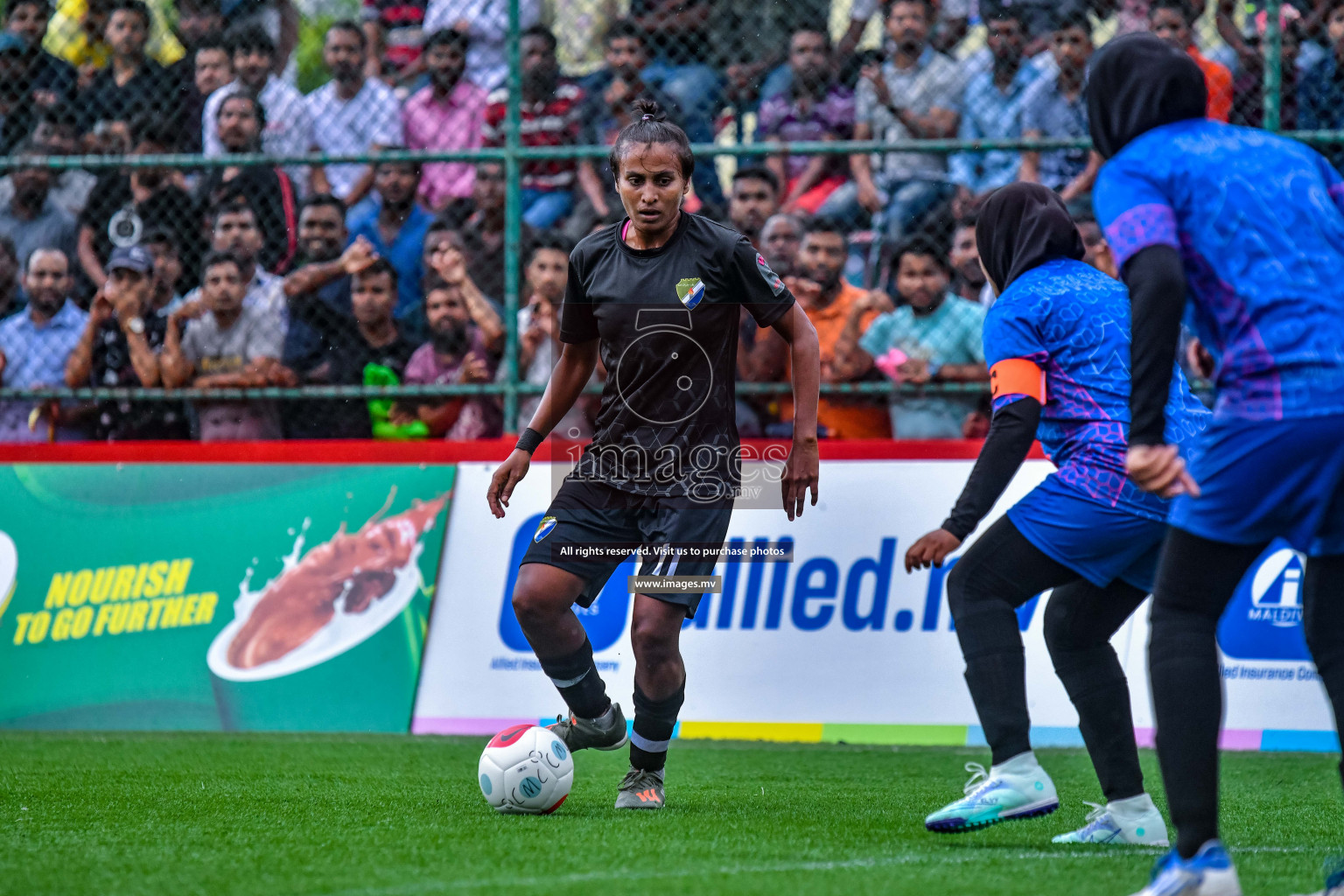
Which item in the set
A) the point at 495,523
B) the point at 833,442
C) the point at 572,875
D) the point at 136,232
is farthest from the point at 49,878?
the point at 136,232

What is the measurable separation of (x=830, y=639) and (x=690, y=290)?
2.69 m

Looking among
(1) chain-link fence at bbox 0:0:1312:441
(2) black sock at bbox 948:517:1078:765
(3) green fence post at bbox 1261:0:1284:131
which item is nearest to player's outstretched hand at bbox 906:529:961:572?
(2) black sock at bbox 948:517:1078:765

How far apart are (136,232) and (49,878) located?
18.7 ft

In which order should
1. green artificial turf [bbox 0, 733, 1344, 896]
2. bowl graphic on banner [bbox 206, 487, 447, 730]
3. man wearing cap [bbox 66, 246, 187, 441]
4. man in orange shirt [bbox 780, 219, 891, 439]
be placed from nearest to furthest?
1. green artificial turf [bbox 0, 733, 1344, 896]
2. bowl graphic on banner [bbox 206, 487, 447, 730]
3. man in orange shirt [bbox 780, 219, 891, 439]
4. man wearing cap [bbox 66, 246, 187, 441]

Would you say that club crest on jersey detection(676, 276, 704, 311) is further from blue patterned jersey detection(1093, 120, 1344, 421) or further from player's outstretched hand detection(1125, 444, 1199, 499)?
player's outstretched hand detection(1125, 444, 1199, 499)

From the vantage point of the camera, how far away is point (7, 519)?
7.63 meters

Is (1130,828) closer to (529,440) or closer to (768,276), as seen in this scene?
(768,276)

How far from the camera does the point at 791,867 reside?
12.3 feet

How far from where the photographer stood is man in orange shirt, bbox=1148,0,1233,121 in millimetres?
7715

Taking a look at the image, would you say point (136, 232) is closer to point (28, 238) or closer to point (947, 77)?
point (28, 238)

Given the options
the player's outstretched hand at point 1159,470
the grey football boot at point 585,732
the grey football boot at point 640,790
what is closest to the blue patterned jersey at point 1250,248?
the player's outstretched hand at point 1159,470

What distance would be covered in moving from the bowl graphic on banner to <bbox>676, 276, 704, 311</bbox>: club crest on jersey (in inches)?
116

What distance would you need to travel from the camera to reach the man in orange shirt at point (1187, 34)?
7715 mm

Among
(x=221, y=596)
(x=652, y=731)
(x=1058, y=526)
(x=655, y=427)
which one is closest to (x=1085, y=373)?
(x=1058, y=526)
